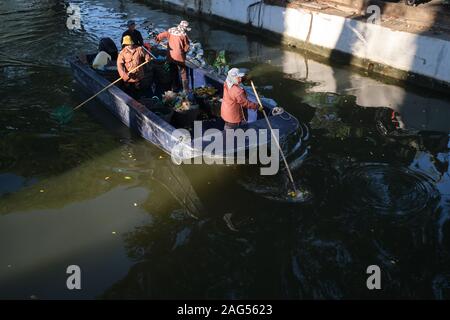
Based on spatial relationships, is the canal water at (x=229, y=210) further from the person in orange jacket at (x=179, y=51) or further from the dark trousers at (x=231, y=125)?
the person in orange jacket at (x=179, y=51)

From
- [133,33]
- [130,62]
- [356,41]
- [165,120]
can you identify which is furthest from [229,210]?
[356,41]

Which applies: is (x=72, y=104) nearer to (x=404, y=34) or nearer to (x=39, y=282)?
(x=39, y=282)

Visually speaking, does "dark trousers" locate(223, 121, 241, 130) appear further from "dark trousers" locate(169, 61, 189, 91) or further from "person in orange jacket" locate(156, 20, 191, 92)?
"dark trousers" locate(169, 61, 189, 91)

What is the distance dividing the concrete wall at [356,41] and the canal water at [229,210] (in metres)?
0.84

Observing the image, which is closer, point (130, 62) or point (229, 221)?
point (229, 221)

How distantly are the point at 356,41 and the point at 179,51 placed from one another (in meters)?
6.65

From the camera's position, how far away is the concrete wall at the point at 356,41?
12.7 m

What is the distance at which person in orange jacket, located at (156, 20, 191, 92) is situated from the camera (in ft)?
36.8

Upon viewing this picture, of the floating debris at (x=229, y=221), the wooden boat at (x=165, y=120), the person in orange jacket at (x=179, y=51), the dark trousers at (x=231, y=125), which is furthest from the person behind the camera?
the person in orange jacket at (x=179, y=51)

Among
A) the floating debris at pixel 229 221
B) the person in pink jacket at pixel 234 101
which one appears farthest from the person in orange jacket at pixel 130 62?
the floating debris at pixel 229 221

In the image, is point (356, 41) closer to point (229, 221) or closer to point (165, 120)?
point (165, 120)

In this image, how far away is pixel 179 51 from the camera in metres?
11.3

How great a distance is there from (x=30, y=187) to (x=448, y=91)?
11217 mm

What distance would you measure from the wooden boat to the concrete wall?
542 cm
